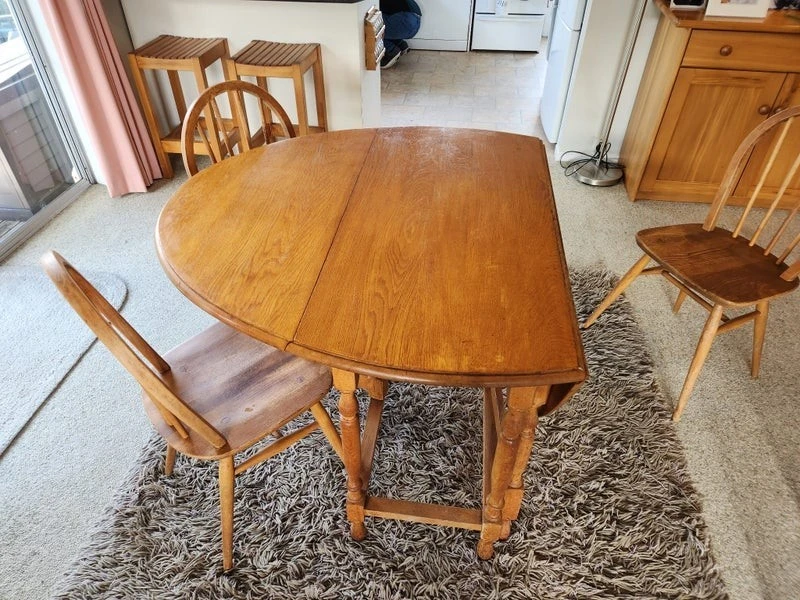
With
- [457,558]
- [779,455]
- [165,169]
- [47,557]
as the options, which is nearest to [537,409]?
[457,558]

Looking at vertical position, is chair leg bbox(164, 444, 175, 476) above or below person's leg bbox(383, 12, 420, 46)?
below

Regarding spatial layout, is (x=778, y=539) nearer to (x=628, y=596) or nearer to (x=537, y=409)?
(x=628, y=596)

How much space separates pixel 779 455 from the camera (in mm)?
1592

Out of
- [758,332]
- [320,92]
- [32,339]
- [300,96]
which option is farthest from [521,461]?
[320,92]

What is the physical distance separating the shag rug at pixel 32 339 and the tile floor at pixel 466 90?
2.33 metres

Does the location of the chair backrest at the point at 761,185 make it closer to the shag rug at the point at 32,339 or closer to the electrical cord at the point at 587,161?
the electrical cord at the point at 587,161

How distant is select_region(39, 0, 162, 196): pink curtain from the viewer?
2363 mm

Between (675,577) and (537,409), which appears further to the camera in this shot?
(675,577)

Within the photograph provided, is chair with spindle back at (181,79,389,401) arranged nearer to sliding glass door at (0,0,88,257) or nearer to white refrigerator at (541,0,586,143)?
sliding glass door at (0,0,88,257)

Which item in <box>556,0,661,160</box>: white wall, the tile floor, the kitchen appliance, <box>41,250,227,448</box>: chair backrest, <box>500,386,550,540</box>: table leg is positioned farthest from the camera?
the kitchen appliance

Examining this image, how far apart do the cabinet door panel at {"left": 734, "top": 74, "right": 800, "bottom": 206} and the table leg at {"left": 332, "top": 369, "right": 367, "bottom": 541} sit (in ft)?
7.62

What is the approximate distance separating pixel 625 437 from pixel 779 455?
459 mm

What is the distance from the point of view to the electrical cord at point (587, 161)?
2957 millimetres

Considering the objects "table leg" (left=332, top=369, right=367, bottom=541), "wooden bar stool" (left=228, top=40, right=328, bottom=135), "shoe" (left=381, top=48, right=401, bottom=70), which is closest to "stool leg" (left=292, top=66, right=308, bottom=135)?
"wooden bar stool" (left=228, top=40, right=328, bottom=135)
